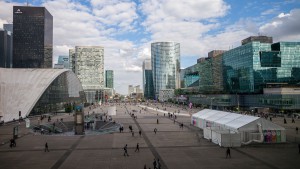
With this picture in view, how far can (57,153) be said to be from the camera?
31.0 metres

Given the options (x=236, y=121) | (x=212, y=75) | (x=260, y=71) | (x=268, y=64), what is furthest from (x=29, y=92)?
(x=212, y=75)

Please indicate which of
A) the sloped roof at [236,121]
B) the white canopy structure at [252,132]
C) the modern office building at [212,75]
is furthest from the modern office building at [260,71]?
the white canopy structure at [252,132]

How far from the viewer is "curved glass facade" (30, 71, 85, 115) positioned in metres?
80.9

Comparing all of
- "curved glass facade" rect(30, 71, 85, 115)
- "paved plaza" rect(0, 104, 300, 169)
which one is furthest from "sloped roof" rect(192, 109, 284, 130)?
A: "curved glass facade" rect(30, 71, 85, 115)

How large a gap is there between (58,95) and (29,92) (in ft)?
54.1

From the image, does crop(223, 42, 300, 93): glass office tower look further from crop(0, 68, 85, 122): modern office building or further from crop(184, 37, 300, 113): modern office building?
crop(0, 68, 85, 122): modern office building

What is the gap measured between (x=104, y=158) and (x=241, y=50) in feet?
351

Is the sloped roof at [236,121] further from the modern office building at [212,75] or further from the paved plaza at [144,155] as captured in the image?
the modern office building at [212,75]

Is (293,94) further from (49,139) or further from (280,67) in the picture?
(49,139)

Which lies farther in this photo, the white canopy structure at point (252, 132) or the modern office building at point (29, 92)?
the modern office building at point (29, 92)

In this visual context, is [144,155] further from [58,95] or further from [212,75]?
[212,75]

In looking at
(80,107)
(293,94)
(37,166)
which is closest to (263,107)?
(293,94)

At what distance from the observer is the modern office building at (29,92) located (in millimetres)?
72438

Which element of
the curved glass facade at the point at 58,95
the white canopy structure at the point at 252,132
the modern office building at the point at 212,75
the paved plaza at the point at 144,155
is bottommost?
the paved plaza at the point at 144,155
